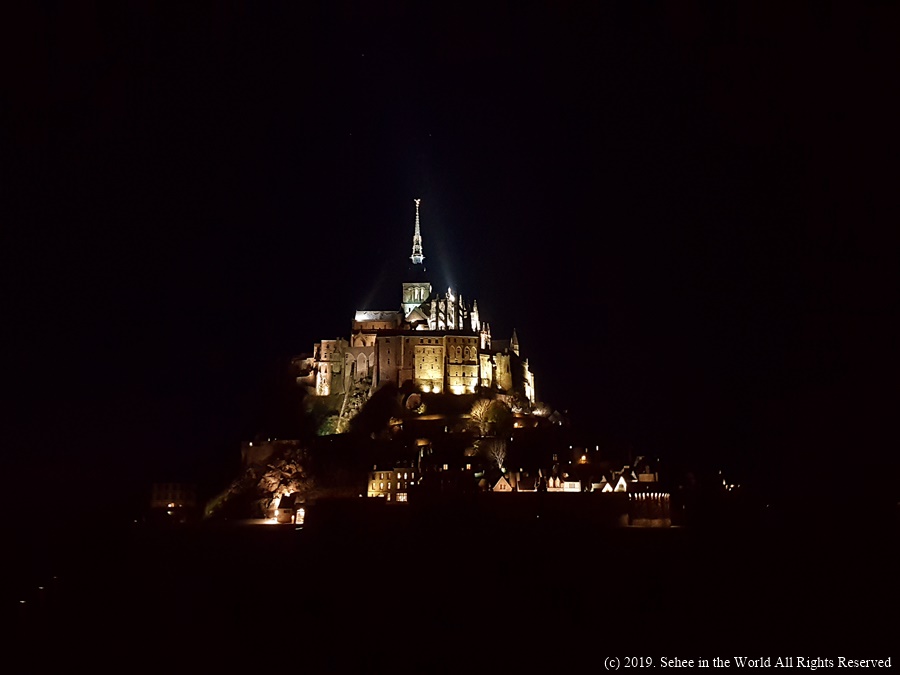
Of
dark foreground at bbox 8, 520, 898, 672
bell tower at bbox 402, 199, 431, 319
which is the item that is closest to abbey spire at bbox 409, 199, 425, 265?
bell tower at bbox 402, 199, 431, 319

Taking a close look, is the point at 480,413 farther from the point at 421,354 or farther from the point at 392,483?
the point at 392,483

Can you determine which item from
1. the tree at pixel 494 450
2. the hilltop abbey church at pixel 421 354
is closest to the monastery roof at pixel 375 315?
the hilltop abbey church at pixel 421 354

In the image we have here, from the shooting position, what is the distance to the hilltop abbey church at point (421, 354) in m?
70.6

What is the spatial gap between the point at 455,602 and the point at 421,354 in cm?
2970

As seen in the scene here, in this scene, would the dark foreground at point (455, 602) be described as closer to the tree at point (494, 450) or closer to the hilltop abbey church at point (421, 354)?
the tree at point (494, 450)

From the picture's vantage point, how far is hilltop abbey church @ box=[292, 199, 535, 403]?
232 ft

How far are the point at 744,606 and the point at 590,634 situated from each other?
7312 mm

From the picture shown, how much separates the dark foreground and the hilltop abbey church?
19733 millimetres

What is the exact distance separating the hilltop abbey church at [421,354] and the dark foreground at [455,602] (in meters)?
19.7

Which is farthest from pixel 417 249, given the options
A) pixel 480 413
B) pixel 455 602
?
pixel 455 602

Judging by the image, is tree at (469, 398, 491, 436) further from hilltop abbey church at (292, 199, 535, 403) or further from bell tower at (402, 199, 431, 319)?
bell tower at (402, 199, 431, 319)

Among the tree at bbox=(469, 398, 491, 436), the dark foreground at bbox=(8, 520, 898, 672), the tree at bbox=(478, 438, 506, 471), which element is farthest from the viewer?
the tree at bbox=(469, 398, 491, 436)

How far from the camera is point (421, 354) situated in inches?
2783

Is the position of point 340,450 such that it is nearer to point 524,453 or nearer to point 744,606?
point 524,453
